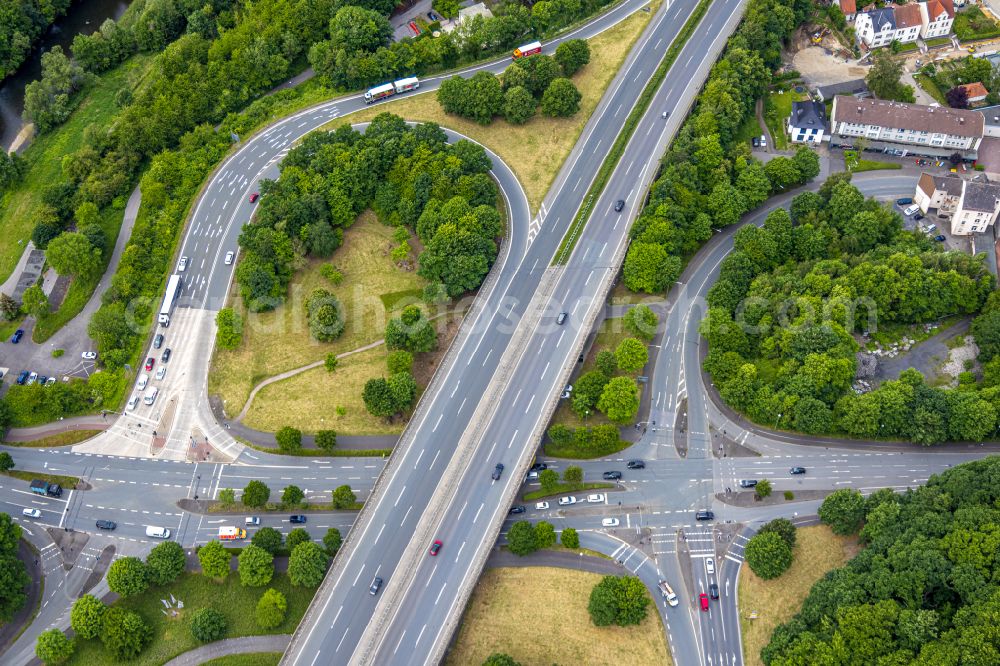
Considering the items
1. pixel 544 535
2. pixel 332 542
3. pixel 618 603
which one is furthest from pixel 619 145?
pixel 332 542

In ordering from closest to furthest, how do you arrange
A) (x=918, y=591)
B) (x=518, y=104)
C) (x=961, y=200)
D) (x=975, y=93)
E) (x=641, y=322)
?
(x=918, y=591)
(x=641, y=322)
(x=961, y=200)
(x=518, y=104)
(x=975, y=93)


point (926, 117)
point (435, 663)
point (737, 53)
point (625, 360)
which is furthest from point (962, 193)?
point (435, 663)

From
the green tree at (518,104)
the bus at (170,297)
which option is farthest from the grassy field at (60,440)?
the green tree at (518,104)

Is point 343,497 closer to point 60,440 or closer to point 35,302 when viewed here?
point 60,440

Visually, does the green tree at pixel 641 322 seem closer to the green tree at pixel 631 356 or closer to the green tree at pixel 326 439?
the green tree at pixel 631 356

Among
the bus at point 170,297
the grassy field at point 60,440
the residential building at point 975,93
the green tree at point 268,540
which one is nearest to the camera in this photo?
the green tree at point 268,540

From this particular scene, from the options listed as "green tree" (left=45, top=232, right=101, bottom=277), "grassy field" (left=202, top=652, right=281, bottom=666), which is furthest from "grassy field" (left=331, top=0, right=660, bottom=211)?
"grassy field" (left=202, top=652, right=281, bottom=666)

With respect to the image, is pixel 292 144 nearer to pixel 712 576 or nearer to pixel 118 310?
pixel 118 310
